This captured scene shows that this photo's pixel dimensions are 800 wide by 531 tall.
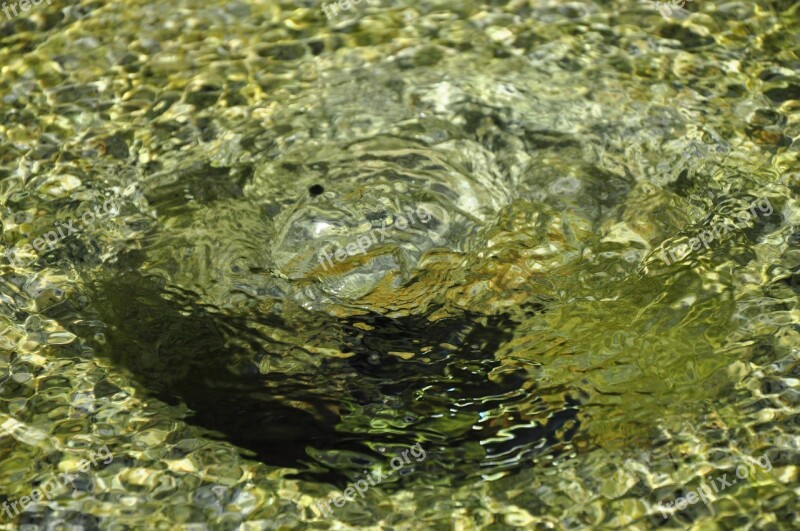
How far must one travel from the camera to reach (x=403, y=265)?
1.67 m

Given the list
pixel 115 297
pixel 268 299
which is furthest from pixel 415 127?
pixel 115 297

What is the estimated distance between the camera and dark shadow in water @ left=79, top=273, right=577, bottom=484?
1.37 metres

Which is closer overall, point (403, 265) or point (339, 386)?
point (339, 386)

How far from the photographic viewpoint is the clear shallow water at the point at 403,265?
1324 mm

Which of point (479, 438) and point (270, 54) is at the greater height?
point (270, 54)

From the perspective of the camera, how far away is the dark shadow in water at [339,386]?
137cm

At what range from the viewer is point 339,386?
58.3 inches

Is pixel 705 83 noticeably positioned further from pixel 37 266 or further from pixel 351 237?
pixel 37 266

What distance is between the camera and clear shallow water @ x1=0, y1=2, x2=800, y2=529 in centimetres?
132

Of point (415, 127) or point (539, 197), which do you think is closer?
point (539, 197)

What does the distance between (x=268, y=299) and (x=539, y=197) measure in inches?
20.0

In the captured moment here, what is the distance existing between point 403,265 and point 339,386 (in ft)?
0.91

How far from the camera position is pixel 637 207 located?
Result: 5.73 feet

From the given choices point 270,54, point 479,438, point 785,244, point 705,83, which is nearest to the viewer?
point 479,438
